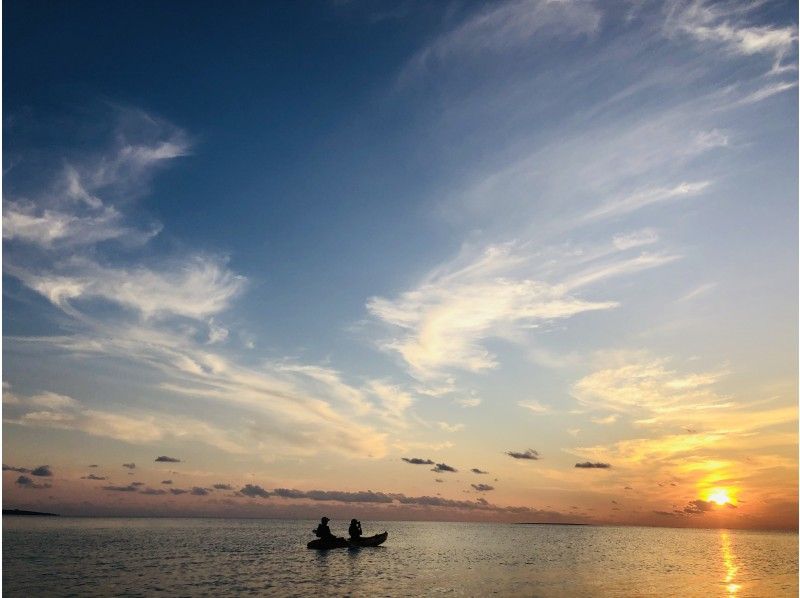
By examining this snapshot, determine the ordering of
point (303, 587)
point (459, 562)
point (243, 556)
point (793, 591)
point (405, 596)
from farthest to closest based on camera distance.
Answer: point (243, 556)
point (459, 562)
point (793, 591)
point (303, 587)
point (405, 596)

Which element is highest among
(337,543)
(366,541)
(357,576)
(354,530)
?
(354,530)

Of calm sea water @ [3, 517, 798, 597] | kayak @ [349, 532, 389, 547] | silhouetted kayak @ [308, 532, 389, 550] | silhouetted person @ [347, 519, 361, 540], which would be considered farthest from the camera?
silhouetted person @ [347, 519, 361, 540]

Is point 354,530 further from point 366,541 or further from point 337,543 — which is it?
point 337,543

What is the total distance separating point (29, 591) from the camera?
45938mm

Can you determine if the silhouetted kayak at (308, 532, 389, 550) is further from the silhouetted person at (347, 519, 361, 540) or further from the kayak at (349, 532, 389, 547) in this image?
the silhouetted person at (347, 519, 361, 540)

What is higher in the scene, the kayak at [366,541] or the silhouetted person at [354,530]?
the silhouetted person at [354,530]

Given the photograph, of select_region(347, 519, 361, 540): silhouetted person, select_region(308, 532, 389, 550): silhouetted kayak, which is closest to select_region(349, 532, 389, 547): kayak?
select_region(308, 532, 389, 550): silhouetted kayak

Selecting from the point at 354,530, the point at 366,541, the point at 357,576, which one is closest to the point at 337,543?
the point at 354,530

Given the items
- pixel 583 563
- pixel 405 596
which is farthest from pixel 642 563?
pixel 405 596

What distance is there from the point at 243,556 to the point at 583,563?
49.7 m

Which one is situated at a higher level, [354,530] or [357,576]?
[354,530]

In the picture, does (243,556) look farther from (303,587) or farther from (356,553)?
(303,587)

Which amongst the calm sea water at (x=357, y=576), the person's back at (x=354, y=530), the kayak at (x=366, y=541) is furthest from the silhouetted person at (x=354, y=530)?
the calm sea water at (x=357, y=576)

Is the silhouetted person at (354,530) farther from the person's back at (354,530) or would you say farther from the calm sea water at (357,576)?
the calm sea water at (357,576)
